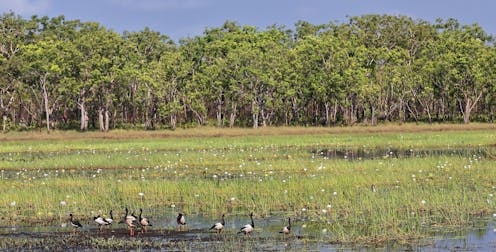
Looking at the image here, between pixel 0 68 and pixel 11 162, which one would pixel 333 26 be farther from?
pixel 11 162

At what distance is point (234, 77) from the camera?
271ft

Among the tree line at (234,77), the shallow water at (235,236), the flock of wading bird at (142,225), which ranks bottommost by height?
the shallow water at (235,236)

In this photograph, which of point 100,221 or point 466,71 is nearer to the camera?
point 100,221

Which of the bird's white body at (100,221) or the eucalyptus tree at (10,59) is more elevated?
the eucalyptus tree at (10,59)

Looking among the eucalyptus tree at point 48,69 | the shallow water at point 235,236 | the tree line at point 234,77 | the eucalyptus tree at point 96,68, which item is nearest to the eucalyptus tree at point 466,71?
the tree line at point 234,77

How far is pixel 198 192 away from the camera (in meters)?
23.6

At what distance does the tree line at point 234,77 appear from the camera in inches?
3073

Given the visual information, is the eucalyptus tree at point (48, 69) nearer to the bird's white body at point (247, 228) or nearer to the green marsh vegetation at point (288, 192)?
the green marsh vegetation at point (288, 192)

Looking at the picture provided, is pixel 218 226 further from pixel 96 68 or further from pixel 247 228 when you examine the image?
pixel 96 68

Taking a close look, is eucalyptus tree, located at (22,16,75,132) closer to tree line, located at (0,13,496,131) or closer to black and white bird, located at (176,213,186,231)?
tree line, located at (0,13,496,131)

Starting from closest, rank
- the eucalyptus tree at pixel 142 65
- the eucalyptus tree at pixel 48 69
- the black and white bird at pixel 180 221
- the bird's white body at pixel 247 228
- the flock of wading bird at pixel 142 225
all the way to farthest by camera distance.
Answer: the bird's white body at pixel 247 228
the flock of wading bird at pixel 142 225
the black and white bird at pixel 180 221
the eucalyptus tree at pixel 48 69
the eucalyptus tree at pixel 142 65

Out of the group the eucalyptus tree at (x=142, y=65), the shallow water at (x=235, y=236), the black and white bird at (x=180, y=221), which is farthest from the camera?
the eucalyptus tree at (x=142, y=65)

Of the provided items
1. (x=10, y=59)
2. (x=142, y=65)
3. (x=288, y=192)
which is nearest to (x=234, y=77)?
(x=142, y=65)

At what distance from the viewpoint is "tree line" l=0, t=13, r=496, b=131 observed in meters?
Answer: 78.1
